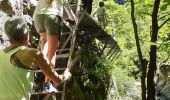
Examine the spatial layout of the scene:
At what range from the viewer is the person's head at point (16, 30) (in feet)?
10.9

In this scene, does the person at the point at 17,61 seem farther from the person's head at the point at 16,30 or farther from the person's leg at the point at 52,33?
the person's leg at the point at 52,33

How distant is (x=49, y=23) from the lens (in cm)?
532

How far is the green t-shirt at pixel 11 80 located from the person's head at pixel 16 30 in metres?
0.12

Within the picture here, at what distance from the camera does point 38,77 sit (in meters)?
9.25

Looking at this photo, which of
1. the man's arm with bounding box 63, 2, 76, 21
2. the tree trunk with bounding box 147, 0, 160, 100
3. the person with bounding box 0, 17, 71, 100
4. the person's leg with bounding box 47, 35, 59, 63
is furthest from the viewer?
the man's arm with bounding box 63, 2, 76, 21

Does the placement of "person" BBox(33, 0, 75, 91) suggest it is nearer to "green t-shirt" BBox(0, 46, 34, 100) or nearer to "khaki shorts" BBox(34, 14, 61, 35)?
"khaki shorts" BBox(34, 14, 61, 35)

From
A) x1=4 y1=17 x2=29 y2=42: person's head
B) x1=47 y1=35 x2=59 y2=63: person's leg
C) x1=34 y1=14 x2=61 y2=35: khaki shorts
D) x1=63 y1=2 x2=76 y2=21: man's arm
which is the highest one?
x1=4 y1=17 x2=29 y2=42: person's head

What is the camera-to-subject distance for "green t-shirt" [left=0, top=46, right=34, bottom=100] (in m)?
3.34

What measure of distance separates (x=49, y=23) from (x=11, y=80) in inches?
82.1

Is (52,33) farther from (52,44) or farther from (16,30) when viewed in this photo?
(16,30)

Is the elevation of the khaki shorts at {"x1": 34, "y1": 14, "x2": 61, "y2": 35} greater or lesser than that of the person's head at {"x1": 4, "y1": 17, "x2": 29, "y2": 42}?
lesser

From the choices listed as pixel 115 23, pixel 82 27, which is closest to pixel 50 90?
pixel 82 27

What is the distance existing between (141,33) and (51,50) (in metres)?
14.5

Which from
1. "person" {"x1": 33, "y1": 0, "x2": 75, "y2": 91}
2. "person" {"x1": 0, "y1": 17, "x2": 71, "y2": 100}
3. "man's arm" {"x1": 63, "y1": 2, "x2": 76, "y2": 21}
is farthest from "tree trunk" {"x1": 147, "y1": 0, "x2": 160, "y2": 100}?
"person" {"x1": 0, "y1": 17, "x2": 71, "y2": 100}
